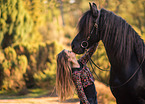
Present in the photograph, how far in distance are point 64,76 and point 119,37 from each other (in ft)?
3.64

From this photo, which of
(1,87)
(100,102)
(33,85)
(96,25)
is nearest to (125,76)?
(96,25)

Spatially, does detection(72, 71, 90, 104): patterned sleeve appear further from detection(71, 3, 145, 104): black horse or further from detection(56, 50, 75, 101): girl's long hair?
detection(71, 3, 145, 104): black horse

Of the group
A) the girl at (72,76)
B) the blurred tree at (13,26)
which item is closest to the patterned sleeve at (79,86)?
the girl at (72,76)

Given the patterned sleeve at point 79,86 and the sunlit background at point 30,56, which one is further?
the sunlit background at point 30,56

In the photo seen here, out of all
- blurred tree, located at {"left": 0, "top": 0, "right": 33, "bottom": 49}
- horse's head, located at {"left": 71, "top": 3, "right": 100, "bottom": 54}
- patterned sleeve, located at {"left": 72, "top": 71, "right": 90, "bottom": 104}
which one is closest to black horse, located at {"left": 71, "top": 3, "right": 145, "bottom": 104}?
horse's head, located at {"left": 71, "top": 3, "right": 100, "bottom": 54}

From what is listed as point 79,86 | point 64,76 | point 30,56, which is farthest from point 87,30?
point 30,56

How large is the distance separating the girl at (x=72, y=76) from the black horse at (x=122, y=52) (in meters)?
0.59

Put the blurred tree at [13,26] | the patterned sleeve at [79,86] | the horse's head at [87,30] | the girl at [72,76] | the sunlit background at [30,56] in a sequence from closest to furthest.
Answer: the horse's head at [87,30], the patterned sleeve at [79,86], the girl at [72,76], the sunlit background at [30,56], the blurred tree at [13,26]

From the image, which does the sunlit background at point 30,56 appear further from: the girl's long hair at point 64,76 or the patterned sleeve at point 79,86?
the patterned sleeve at point 79,86

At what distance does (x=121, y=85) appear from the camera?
1.79 meters

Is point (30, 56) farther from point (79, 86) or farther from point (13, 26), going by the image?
point (79, 86)

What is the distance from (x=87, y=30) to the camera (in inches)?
74.9

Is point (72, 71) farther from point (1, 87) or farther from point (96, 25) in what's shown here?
point (1, 87)

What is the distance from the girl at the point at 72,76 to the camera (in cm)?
245
